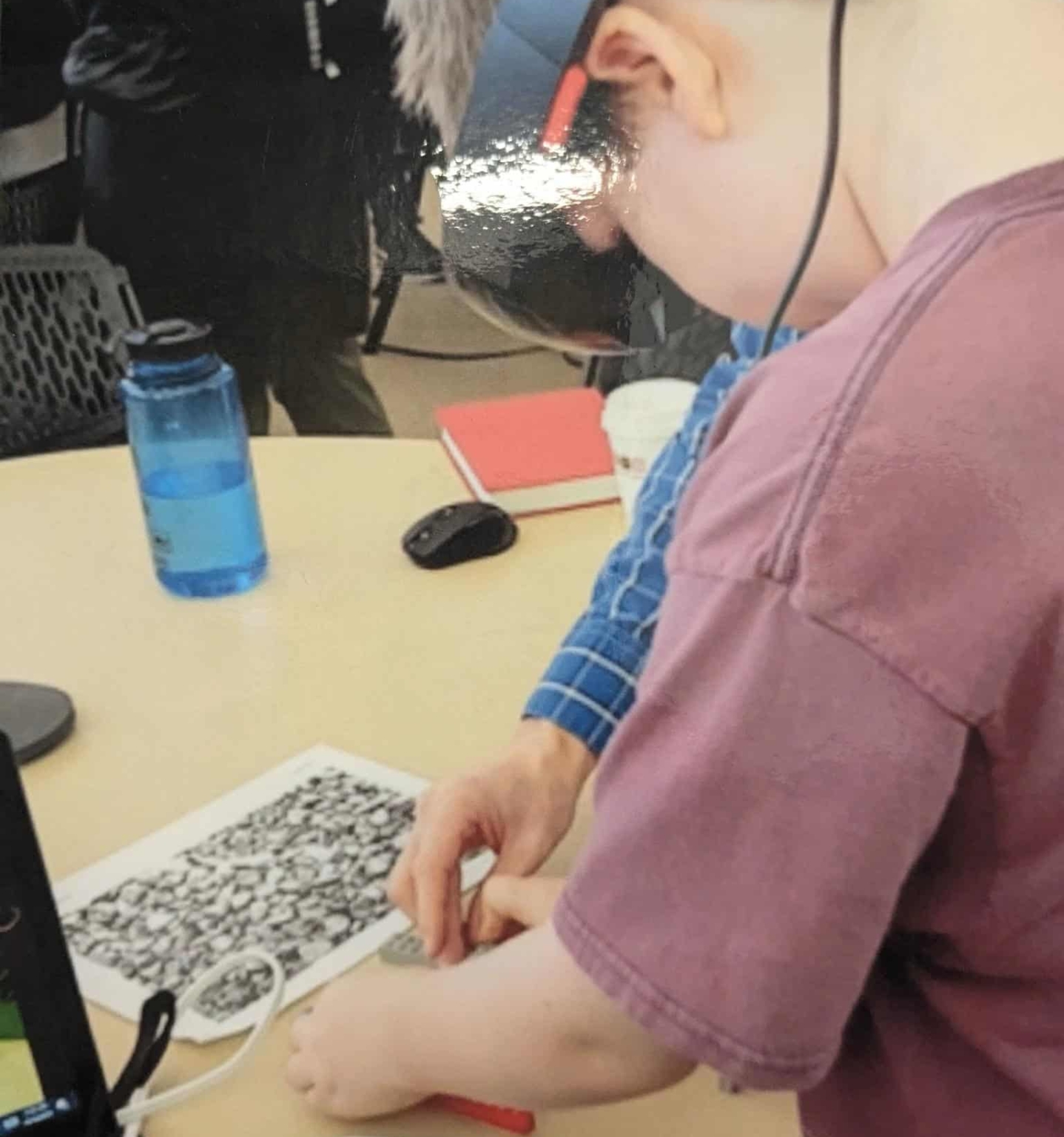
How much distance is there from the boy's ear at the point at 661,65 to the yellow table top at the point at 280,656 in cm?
35

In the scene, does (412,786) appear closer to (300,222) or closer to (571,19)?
(571,19)

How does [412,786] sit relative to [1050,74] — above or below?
below

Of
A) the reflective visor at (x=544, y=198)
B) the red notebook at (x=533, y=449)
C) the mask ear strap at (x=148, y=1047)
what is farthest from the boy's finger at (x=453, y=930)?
the red notebook at (x=533, y=449)

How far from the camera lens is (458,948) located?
0.62 meters

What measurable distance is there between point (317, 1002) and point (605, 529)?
1.67 ft

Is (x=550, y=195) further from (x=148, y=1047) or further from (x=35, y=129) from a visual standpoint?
(x=35, y=129)

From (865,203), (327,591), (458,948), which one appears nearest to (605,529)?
(327,591)

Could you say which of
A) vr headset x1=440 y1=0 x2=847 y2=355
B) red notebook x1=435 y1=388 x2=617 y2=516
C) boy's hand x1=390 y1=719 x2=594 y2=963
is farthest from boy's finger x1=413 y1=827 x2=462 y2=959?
red notebook x1=435 y1=388 x2=617 y2=516

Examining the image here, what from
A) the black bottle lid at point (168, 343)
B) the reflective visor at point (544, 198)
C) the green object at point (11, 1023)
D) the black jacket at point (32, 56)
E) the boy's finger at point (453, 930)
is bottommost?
the boy's finger at point (453, 930)

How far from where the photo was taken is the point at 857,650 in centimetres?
38

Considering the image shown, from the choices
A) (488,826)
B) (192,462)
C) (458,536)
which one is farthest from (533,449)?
(488,826)

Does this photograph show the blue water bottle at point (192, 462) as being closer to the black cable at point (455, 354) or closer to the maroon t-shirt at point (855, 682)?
the black cable at point (455, 354)

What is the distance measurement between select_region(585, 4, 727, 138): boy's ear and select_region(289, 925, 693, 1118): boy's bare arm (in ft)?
0.87

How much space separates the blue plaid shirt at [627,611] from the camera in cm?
75
